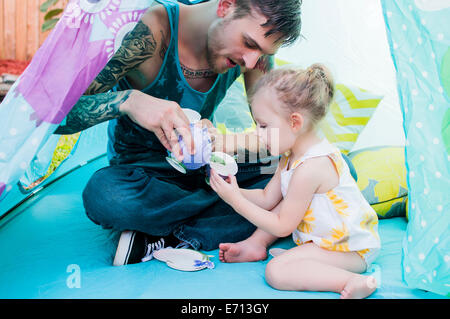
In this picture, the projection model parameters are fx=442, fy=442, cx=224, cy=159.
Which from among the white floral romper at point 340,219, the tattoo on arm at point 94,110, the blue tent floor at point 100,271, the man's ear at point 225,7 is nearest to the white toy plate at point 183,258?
the blue tent floor at point 100,271

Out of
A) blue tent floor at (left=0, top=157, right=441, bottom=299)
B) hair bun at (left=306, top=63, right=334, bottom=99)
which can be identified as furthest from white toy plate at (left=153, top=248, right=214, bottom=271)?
hair bun at (left=306, top=63, right=334, bottom=99)

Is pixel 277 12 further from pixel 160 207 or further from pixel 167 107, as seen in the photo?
pixel 160 207

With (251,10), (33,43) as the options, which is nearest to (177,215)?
(251,10)

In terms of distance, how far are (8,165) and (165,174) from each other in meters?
0.56

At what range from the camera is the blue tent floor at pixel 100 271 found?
1026 millimetres

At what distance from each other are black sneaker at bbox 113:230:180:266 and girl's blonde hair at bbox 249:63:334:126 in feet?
Result: 1.81

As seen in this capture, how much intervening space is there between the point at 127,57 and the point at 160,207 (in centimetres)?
44

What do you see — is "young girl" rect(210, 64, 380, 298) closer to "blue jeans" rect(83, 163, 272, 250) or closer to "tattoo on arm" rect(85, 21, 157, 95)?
"blue jeans" rect(83, 163, 272, 250)

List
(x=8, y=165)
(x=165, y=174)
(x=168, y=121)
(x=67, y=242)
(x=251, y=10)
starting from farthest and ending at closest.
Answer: (x=165, y=174) < (x=67, y=242) < (x=251, y=10) < (x=168, y=121) < (x=8, y=165)

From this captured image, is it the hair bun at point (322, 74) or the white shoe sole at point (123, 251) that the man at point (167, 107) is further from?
the hair bun at point (322, 74)

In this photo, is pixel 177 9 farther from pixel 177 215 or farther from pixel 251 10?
pixel 177 215

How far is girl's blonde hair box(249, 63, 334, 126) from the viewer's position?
1.14 m

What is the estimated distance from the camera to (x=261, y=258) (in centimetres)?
125

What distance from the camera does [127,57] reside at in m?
1.23
